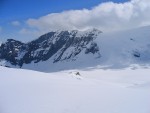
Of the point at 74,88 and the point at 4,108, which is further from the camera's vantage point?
the point at 74,88

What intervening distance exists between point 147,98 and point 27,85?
965 cm

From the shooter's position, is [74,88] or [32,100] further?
[74,88]

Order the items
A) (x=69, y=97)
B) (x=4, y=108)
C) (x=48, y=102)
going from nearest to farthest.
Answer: (x=4, y=108) → (x=48, y=102) → (x=69, y=97)

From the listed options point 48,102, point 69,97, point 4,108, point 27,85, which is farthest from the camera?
point 27,85

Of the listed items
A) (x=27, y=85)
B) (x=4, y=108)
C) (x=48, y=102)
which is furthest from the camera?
(x=27, y=85)

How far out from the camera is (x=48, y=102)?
20.6 metres

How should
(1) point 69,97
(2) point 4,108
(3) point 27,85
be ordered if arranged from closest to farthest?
1. (2) point 4,108
2. (1) point 69,97
3. (3) point 27,85

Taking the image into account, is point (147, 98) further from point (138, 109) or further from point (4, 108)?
point (4, 108)

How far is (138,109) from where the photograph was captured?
21.2 m

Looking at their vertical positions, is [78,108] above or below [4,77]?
below

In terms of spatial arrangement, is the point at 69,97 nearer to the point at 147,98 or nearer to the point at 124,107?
the point at 124,107

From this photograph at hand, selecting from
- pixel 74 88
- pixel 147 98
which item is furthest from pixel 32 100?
pixel 147 98

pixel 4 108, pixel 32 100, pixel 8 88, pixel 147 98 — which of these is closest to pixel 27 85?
pixel 8 88

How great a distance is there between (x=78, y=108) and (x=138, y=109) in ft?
14.0
